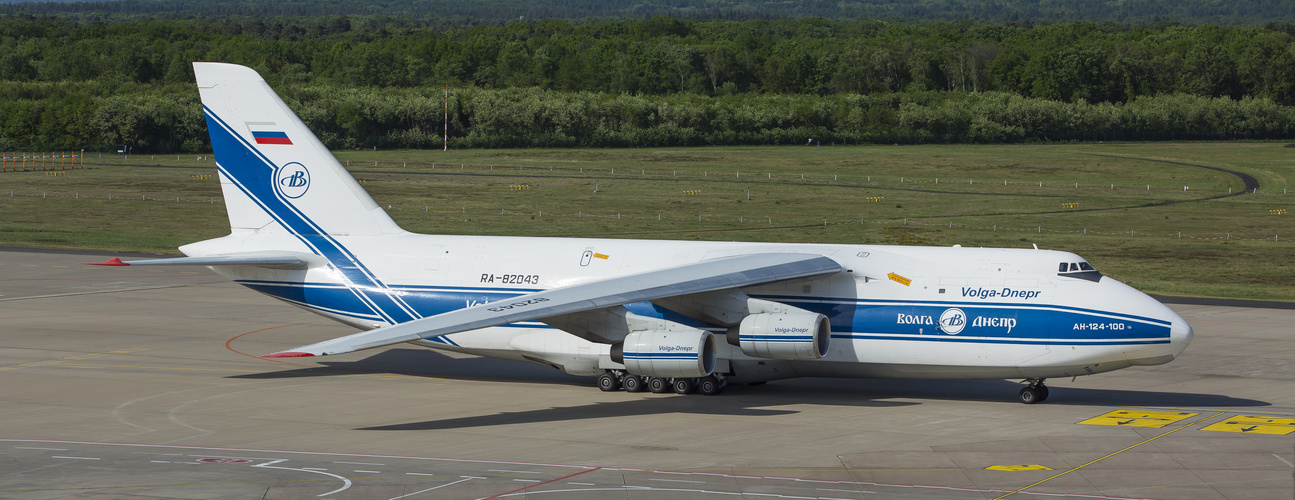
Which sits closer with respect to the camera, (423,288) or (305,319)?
(423,288)

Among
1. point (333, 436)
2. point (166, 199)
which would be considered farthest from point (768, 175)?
point (333, 436)

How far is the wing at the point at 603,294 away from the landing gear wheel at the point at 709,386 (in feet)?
9.11

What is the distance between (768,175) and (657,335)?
239ft

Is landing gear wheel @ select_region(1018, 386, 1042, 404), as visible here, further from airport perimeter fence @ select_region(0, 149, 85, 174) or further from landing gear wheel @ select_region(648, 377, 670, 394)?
airport perimeter fence @ select_region(0, 149, 85, 174)

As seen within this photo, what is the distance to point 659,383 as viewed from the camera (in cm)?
2894

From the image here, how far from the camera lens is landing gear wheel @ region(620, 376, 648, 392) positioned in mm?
Answer: 29062

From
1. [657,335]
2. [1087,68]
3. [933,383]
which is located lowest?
[933,383]

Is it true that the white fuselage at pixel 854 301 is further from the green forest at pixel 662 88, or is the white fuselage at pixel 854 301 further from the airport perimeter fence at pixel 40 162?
the green forest at pixel 662 88

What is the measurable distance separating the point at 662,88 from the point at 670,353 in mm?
138671

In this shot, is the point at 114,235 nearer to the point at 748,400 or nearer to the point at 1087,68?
the point at 748,400

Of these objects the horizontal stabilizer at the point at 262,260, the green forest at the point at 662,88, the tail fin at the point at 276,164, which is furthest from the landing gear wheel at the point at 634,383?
the green forest at the point at 662,88

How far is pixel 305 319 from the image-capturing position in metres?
41.2

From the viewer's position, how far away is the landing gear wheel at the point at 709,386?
28.6 meters

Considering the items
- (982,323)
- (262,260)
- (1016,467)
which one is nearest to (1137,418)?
(982,323)
